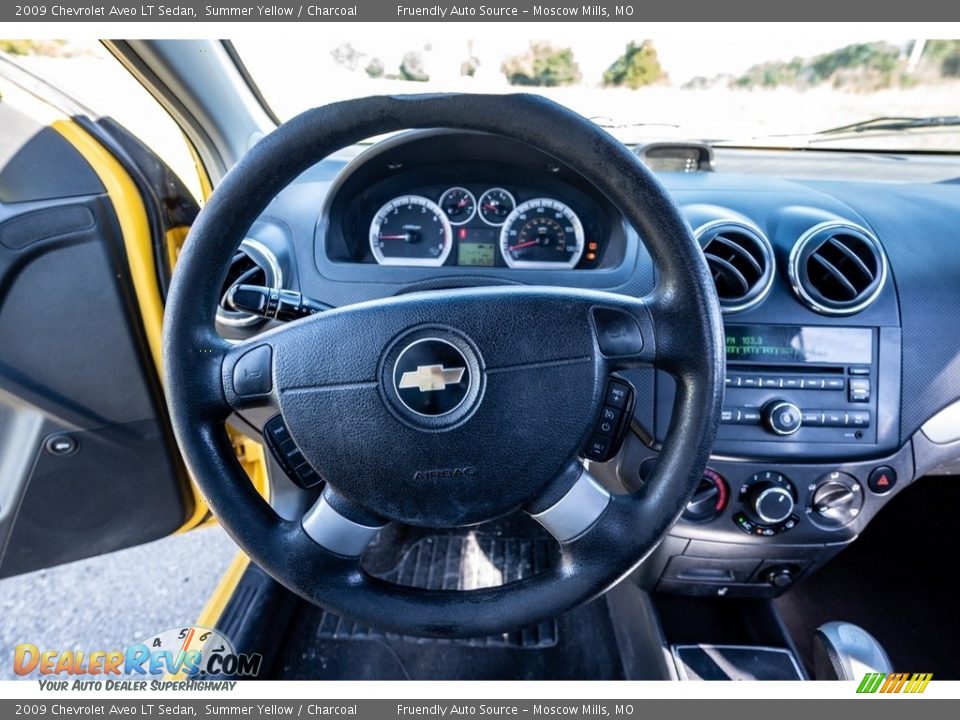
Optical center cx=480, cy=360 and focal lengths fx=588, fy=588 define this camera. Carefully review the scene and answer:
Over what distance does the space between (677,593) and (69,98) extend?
1943mm

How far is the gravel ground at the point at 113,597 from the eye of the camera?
1.89 meters

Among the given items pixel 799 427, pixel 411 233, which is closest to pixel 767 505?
pixel 799 427

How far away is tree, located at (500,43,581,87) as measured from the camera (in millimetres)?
1368

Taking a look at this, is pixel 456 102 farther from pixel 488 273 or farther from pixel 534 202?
pixel 534 202

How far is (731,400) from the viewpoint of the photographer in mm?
1279

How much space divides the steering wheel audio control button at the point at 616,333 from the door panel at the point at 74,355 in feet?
3.64

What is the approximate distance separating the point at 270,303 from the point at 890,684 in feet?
4.76

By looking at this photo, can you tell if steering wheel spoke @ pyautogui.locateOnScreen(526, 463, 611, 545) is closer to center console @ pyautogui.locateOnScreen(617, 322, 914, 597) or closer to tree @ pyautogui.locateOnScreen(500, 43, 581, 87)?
center console @ pyautogui.locateOnScreen(617, 322, 914, 597)

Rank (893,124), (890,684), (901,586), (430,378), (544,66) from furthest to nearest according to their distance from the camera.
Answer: (901,586), (893,124), (544,66), (890,684), (430,378)

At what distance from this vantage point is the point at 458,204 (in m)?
1.51

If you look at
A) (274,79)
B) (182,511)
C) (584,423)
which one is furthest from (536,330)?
(182,511)

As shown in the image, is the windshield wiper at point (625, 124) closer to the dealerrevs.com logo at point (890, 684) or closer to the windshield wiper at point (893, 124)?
the windshield wiper at point (893, 124)

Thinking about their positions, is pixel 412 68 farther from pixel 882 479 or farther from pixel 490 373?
pixel 882 479

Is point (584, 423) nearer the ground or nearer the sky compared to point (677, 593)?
nearer the sky
